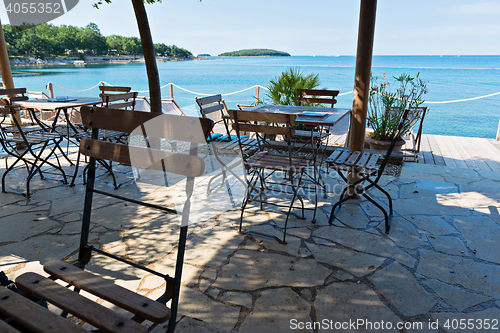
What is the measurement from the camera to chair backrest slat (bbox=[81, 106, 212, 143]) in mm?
1354

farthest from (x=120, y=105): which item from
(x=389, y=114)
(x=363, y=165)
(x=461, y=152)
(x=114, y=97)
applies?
(x=461, y=152)

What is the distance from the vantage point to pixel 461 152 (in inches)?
220

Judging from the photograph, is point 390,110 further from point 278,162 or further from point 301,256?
point 301,256

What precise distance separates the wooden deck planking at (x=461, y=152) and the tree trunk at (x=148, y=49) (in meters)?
4.09

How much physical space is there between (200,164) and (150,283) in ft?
4.22

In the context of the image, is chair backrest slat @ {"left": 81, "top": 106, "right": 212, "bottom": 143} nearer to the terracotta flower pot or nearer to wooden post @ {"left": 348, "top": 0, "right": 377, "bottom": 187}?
wooden post @ {"left": 348, "top": 0, "right": 377, "bottom": 187}

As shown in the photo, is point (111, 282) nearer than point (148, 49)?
Yes

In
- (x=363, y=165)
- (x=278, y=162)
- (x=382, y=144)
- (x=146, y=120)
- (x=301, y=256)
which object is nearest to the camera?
(x=146, y=120)

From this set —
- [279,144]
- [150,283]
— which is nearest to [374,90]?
[279,144]

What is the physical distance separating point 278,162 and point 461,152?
14.4 ft

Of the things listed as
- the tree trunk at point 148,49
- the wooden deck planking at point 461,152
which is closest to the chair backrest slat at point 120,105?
the tree trunk at point 148,49

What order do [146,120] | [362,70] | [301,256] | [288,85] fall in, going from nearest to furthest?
1. [146,120]
2. [301,256]
3. [362,70]
4. [288,85]

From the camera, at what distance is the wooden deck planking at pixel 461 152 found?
4.92 metres

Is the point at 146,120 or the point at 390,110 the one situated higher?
the point at 146,120
